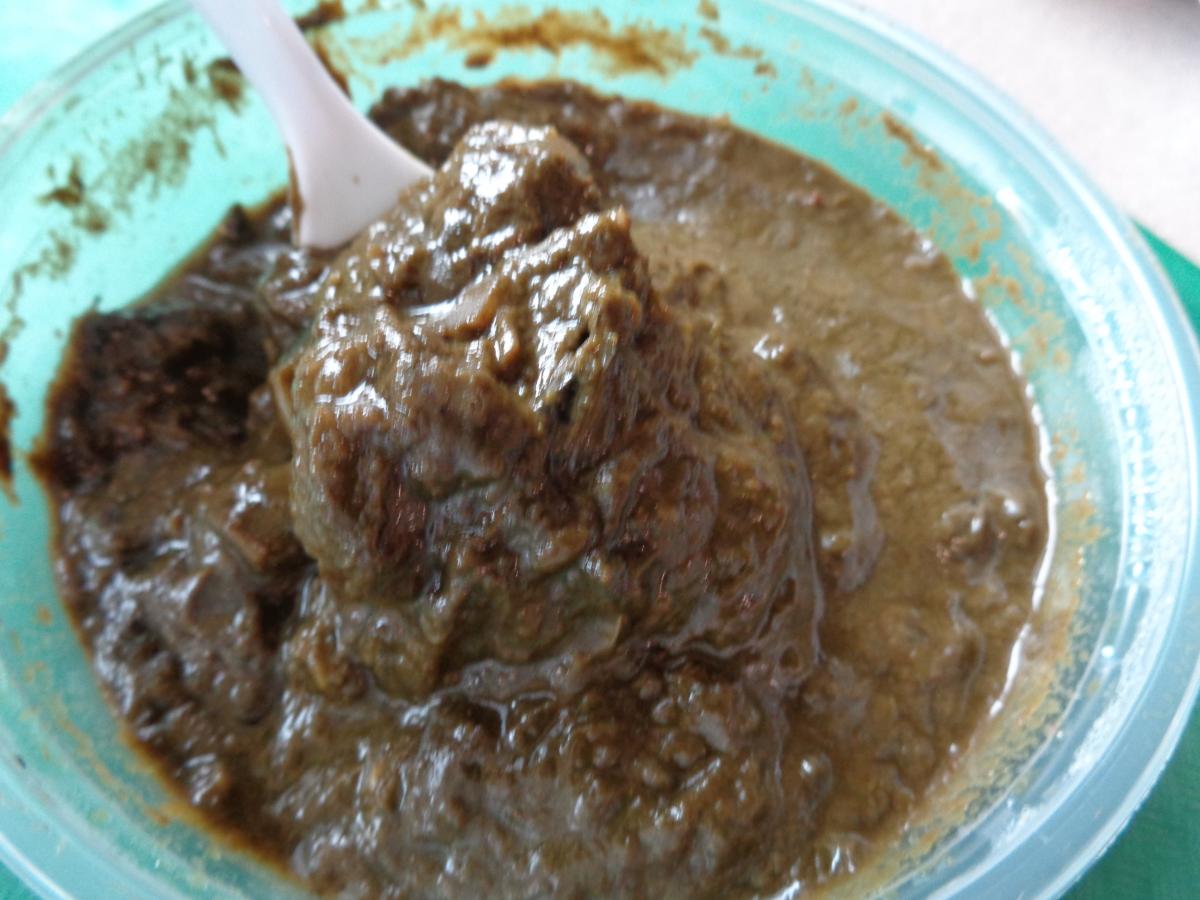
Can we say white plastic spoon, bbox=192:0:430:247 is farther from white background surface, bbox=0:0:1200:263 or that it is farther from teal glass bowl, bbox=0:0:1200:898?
white background surface, bbox=0:0:1200:263

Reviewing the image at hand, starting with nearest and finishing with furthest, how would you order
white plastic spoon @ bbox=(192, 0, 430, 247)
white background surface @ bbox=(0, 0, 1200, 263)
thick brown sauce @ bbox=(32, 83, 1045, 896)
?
thick brown sauce @ bbox=(32, 83, 1045, 896) → white plastic spoon @ bbox=(192, 0, 430, 247) → white background surface @ bbox=(0, 0, 1200, 263)

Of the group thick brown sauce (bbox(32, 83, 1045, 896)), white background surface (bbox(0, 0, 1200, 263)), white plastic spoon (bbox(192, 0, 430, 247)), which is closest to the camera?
thick brown sauce (bbox(32, 83, 1045, 896))

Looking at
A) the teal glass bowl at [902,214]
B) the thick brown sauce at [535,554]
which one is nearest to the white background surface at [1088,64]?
the teal glass bowl at [902,214]

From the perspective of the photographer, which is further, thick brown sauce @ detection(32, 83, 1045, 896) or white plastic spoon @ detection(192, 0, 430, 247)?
white plastic spoon @ detection(192, 0, 430, 247)

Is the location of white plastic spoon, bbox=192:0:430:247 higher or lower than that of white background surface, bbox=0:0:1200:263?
higher

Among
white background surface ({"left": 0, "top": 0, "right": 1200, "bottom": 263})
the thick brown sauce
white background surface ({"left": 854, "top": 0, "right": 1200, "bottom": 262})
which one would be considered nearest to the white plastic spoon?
the thick brown sauce

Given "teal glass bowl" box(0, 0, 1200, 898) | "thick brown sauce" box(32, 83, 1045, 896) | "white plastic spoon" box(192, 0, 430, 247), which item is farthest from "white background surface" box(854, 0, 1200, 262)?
"white plastic spoon" box(192, 0, 430, 247)

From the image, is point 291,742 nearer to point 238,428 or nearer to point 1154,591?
point 238,428

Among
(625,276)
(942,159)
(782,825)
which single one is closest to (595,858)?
(782,825)
